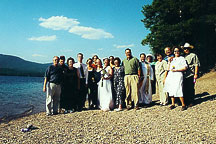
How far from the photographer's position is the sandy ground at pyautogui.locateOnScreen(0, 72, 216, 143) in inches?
177

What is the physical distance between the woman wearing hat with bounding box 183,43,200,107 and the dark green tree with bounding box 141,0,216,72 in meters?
13.5

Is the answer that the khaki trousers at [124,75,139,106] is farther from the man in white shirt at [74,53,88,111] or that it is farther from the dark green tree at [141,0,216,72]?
the dark green tree at [141,0,216,72]

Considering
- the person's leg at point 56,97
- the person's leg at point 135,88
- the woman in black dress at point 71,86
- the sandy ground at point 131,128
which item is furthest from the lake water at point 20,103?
the person's leg at point 135,88

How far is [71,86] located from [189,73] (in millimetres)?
4877

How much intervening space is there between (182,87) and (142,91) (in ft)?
6.46

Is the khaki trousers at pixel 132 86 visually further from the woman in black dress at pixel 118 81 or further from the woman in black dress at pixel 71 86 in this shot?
the woman in black dress at pixel 71 86

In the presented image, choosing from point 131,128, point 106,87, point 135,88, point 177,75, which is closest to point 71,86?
point 106,87

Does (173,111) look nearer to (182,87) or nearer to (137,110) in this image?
(182,87)

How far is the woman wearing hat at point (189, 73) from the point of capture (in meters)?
6.82

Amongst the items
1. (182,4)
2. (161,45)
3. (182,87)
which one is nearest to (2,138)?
(182,87)

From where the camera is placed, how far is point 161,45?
20.8 meters

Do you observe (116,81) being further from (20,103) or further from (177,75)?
(20,103)

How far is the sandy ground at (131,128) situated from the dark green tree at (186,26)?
46.6 feet

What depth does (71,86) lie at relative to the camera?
782cm
